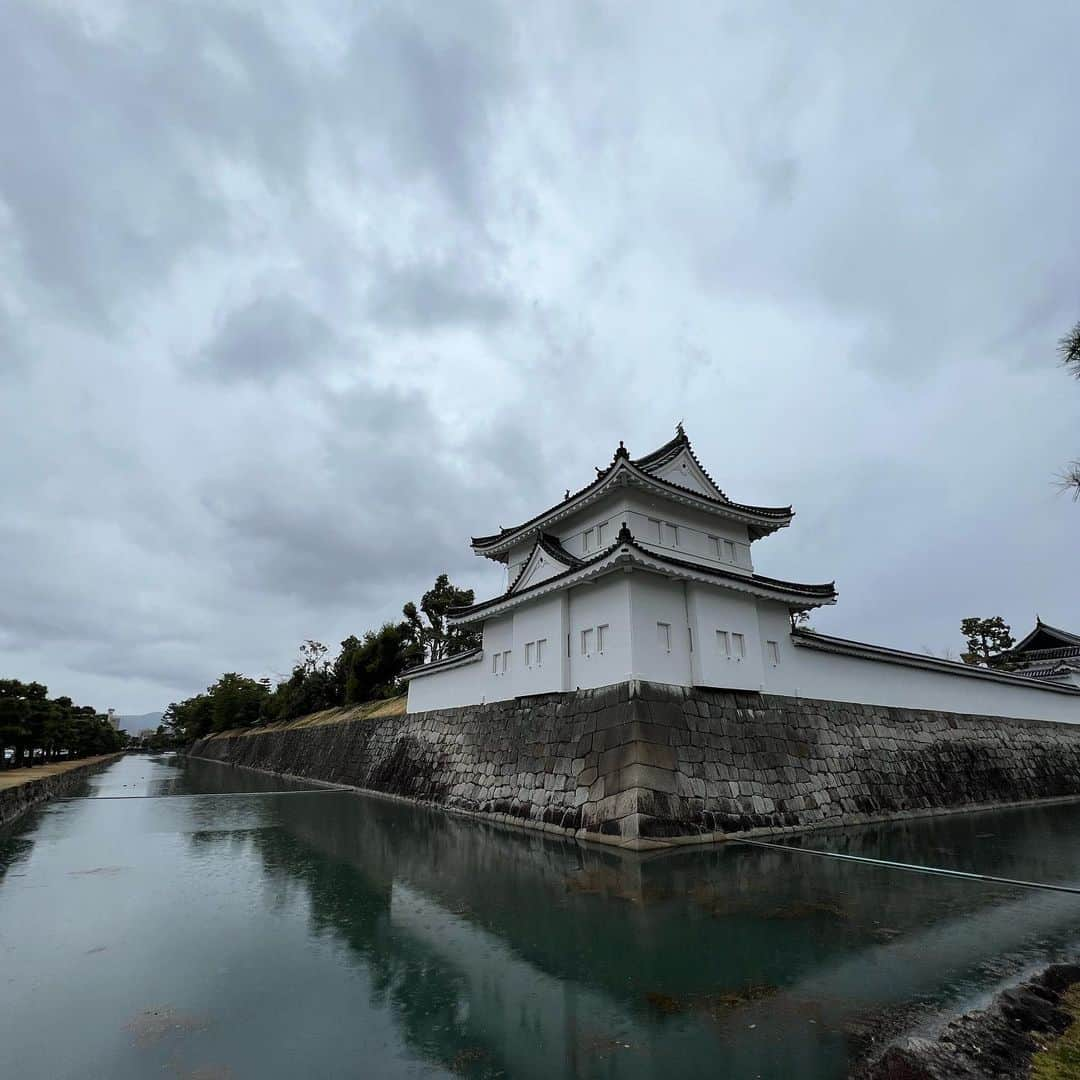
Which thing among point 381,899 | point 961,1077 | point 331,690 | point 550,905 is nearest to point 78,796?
point 331,690

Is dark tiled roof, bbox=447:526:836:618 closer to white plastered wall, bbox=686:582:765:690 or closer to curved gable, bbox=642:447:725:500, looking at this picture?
white plastered wall, bbox=686:582:765:690

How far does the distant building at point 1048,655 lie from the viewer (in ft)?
70.6

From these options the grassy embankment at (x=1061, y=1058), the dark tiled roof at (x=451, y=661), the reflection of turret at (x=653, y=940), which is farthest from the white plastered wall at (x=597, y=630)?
the grassy embankment at (x=1061, y=1058)

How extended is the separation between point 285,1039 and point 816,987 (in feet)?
11.4

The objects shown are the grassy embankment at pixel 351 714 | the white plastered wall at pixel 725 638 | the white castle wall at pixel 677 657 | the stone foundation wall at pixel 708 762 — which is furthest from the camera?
the grassy embankment at pixel 351 714

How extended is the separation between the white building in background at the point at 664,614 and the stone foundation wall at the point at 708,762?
434mm

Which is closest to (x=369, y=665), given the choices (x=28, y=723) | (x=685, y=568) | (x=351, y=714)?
(x=351, y=714)

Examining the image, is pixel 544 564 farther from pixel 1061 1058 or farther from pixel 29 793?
pixel 29 793

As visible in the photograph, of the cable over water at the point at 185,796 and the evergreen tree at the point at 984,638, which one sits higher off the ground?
the evergreen tree at the point at 984,638

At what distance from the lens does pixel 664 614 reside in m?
11.9

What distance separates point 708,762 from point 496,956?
22.6 feet

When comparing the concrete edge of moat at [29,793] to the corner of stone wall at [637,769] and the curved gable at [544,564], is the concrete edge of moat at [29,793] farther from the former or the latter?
the corner of stone wall at [637,769]

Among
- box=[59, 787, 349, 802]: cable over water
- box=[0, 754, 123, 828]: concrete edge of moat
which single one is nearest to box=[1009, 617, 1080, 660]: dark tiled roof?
box=[59, 787, 349, 802]: cable over water

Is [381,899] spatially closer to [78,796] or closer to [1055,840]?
[1055,840]
